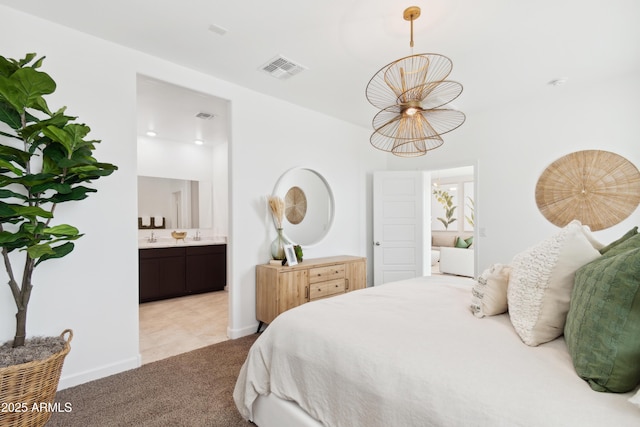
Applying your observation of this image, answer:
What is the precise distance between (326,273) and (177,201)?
123 inches

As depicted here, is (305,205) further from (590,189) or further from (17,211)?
(590,189)

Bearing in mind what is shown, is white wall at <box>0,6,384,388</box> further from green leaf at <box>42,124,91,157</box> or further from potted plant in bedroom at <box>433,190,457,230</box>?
potted plant in bedroom at <box>433,190,457,230</box>

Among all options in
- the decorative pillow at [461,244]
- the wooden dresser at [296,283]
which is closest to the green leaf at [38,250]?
the wooden dresser at [296,283]

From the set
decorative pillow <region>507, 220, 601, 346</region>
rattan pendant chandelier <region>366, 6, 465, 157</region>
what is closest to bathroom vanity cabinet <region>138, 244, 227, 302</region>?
rattan pendant chandelier <region>366, 6, 465, 157</region>

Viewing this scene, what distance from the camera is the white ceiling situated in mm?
2035

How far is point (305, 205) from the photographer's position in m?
3.97

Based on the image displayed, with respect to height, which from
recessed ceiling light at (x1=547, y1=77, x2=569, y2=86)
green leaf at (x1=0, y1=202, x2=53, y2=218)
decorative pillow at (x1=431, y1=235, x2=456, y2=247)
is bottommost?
decorative pillow at (x1=431, y1=235, x2=456, y2=247)

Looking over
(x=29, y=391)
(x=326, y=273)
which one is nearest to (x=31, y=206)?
(x=29, y=391)

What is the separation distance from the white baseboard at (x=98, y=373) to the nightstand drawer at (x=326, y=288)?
1.66 m

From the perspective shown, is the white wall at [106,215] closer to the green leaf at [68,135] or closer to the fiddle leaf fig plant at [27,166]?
the fiddle leaf fig plant at [27,166]

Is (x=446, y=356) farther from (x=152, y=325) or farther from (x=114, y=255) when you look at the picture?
(x=152, y=325)

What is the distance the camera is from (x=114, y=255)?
2426 millimetres

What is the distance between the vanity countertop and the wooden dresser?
198 cm

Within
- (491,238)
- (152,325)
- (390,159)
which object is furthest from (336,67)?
(152,325)
